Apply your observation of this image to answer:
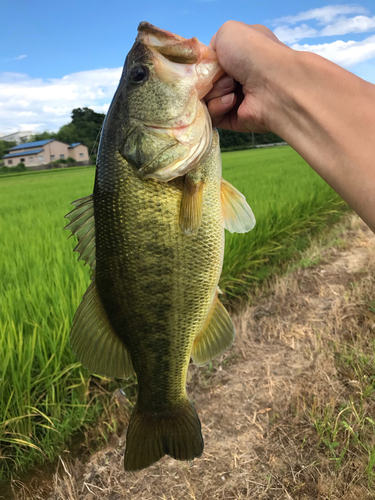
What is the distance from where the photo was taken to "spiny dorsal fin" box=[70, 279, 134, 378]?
1.46 m

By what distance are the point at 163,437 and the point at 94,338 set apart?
529mm

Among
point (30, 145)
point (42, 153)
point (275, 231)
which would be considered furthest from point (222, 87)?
point (30, 145)

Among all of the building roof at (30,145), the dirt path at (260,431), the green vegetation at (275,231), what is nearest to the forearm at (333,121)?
the dirt path at (260,431)

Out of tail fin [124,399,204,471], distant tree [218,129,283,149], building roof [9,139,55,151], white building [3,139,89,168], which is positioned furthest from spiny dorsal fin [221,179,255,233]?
building roof [9,139,55,151]

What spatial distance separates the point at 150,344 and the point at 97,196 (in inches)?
25.3

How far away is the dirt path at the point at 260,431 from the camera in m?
2.16

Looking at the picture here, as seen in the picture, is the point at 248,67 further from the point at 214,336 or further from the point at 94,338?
the point at 94,338

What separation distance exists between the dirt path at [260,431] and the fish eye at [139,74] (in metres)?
2.28

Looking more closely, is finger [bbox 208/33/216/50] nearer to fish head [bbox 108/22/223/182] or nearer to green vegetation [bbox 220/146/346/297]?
fish head [bbox 108/22/223/182]

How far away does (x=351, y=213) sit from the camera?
26.8ft

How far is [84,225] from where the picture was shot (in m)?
1.46

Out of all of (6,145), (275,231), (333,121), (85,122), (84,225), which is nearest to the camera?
(333,121)

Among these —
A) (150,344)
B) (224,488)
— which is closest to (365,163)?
(150,344)

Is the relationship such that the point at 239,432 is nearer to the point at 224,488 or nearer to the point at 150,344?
the point at 224,488
